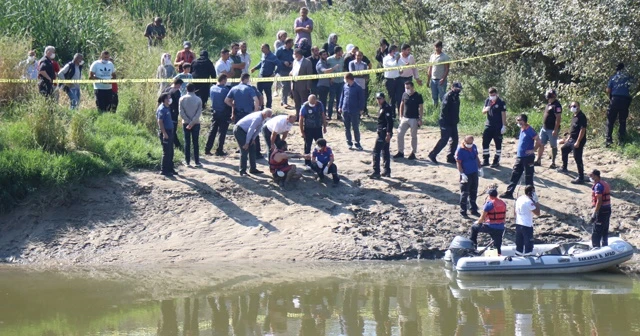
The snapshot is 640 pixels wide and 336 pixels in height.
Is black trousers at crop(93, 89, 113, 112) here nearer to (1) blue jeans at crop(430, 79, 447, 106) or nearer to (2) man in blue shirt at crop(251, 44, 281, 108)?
(2) man in blue shirt at crop(251, 44, 281, 108)

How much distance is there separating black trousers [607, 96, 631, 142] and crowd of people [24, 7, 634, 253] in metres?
0.02

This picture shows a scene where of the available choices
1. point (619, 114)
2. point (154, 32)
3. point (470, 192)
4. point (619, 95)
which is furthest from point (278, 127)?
point (154, 32)

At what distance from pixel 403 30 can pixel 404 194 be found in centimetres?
968

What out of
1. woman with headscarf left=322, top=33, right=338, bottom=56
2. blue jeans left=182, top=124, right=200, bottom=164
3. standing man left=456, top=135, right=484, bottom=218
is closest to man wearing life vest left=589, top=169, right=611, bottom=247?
standing man left=456, top=135, right=484, bottom=218

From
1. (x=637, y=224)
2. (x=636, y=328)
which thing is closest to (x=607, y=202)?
(x=637, y=224)

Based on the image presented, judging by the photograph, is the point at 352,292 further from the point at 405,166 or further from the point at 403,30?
Answer: the point at 403,30

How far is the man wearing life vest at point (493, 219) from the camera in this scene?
16.7 meters

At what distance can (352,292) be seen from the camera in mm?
15734

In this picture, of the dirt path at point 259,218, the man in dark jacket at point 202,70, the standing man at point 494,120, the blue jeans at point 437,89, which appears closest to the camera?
the dirt path at point 259,218

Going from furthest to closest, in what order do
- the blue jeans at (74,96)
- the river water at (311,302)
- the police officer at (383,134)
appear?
the blue jeans at (74,96) → the police officer at (383,134) → the river water at (311,302)

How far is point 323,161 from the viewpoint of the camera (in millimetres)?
19344

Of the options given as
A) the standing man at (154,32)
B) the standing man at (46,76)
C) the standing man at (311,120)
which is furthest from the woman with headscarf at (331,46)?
the standing man at (46,76)

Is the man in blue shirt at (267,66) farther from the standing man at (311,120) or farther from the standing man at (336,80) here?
the standing man at (311,120)

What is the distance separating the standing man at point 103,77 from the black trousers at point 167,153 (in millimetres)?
3146
